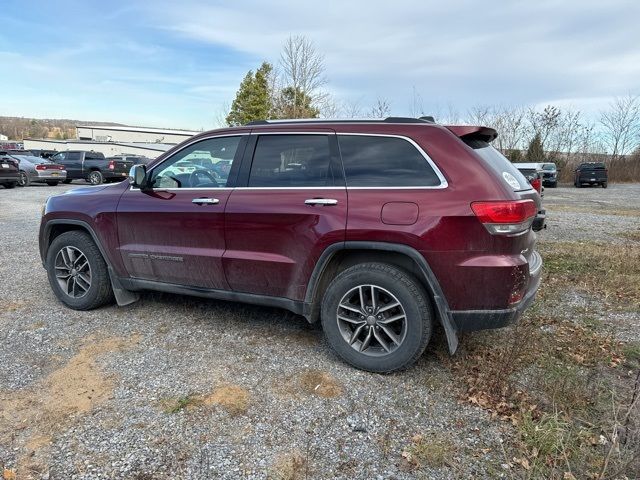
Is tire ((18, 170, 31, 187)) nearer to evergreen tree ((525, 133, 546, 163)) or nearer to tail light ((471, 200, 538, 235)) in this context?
tail light ((471, 200, 538, 235))

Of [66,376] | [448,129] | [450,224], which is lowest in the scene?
[66,376]

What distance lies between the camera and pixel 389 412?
2.87 meters

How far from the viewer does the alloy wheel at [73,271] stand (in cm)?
452

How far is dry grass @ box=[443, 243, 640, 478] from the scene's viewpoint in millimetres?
2377

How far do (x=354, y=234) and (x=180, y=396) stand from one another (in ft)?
5.23

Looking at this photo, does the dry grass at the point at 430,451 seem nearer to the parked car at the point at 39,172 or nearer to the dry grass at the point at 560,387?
the dry grass at the point at 560,387

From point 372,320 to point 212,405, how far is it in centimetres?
123

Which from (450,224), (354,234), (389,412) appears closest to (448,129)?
(450,224)

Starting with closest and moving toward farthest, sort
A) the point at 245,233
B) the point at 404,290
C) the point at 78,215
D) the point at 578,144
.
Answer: the point at 404,290 < the point at 245,233 < the point at 78,215 < the point at 578,144

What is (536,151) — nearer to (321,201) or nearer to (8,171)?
(8,171)

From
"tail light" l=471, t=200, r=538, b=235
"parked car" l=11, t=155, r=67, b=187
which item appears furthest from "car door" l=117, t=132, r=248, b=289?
"parked car" l=11, t=155, r=67, b=187

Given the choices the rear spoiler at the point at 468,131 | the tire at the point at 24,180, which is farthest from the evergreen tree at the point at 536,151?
the rear spoiler at the point at 468,131

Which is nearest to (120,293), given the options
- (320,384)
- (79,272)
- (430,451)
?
(79,272)

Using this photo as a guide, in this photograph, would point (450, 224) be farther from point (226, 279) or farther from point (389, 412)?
point (226, 279)
